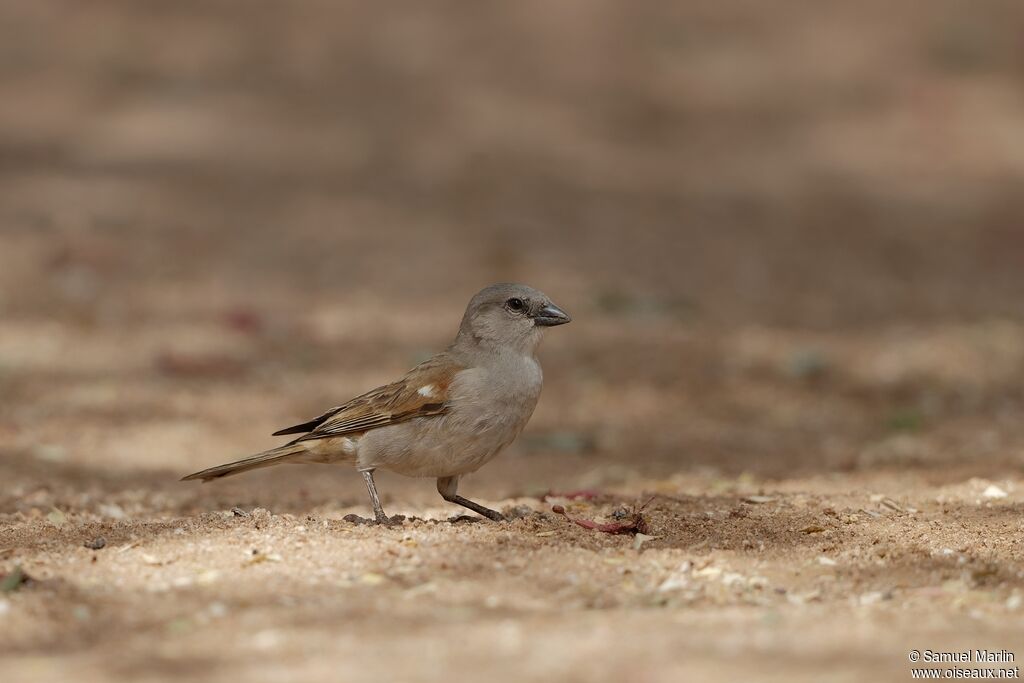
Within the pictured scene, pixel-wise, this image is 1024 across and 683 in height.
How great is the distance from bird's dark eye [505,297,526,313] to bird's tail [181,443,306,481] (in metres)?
1.15

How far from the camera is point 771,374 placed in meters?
10.1

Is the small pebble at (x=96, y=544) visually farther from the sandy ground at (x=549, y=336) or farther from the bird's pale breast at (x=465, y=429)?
the bird's pale breast at (x=465, y=429)

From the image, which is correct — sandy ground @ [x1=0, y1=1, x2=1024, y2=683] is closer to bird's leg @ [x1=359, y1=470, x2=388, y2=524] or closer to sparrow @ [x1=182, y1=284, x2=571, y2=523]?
bird's leg @ [x1=359, y1=470, x2=388, y2=524]

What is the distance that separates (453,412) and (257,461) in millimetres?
961

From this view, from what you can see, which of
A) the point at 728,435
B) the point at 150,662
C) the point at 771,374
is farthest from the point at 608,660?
the point at 771,374

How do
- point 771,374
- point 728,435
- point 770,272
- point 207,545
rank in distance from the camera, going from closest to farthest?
point 207,545 → point 728,435 → point 771,374 → point 770,272

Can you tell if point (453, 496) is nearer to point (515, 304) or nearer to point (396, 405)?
point (396, 405)

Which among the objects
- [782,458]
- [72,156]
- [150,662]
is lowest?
[150,662]

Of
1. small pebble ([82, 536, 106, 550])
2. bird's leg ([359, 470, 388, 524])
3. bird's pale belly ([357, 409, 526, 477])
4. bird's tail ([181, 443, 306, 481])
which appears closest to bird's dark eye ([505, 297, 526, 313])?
bird's pale belly ([357, 409, 526, 477])

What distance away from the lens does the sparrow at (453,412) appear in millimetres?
5777

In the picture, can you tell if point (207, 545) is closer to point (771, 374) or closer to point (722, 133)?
point (771, 374)

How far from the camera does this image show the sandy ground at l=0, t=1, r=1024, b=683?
430cm

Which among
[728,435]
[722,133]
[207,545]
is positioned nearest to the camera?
[207,545]

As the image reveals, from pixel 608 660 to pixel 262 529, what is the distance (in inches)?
78.0
